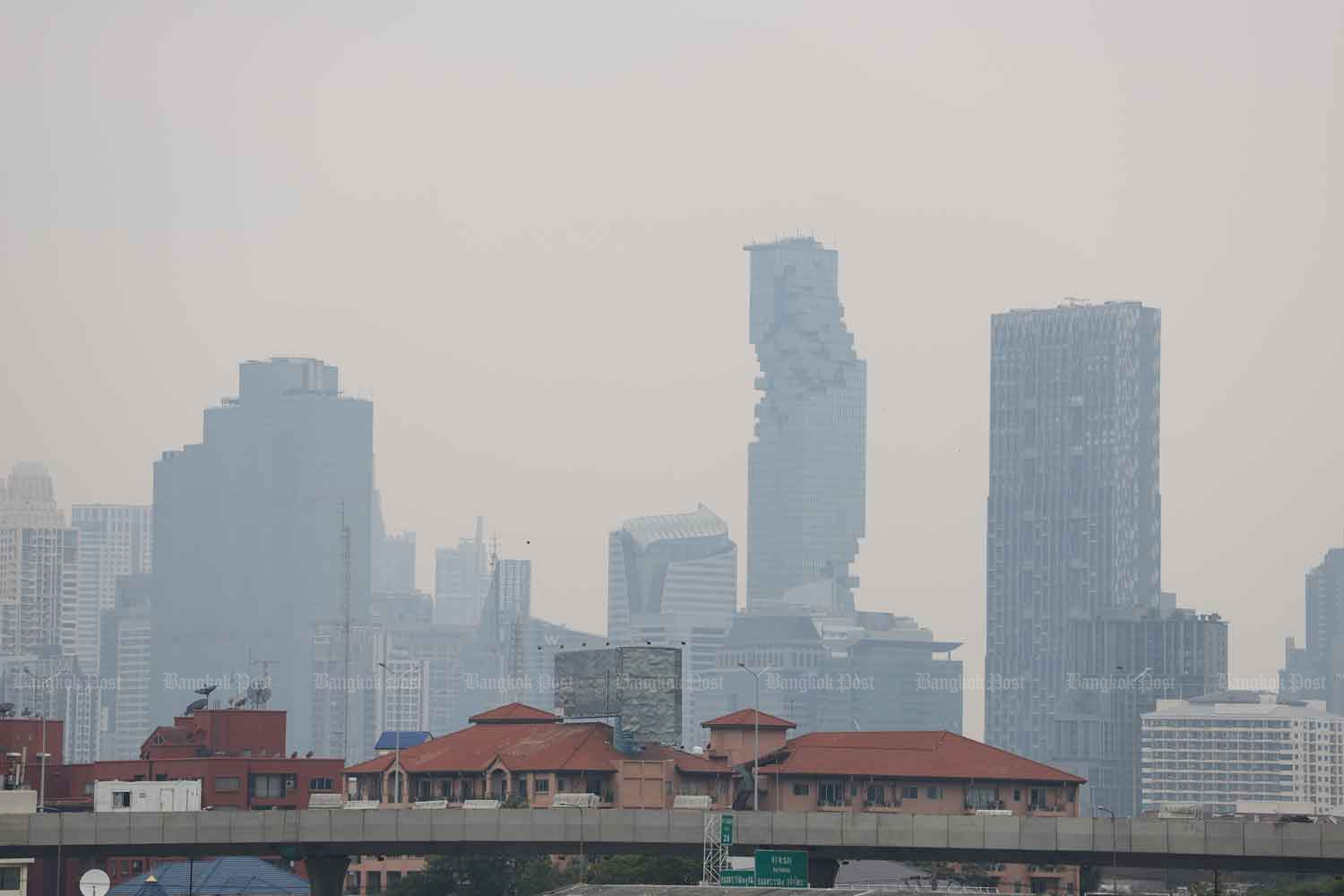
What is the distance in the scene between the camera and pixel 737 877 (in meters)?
134

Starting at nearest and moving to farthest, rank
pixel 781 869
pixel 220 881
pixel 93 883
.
Answer: pixel 781 869, pixel 93 883, pixel 220 881

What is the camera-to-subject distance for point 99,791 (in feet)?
646

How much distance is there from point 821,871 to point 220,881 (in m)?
45.5

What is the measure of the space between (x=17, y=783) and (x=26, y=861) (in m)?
45.4

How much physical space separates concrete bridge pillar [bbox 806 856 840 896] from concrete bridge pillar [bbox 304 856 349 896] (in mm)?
26762

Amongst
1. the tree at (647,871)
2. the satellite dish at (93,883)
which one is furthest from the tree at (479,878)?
the satellite dish at (93,883)

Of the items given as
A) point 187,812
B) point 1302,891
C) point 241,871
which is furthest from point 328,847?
point 1302,891

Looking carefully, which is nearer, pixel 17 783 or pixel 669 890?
pixel 669 890

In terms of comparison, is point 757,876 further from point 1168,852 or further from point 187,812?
point 187,812

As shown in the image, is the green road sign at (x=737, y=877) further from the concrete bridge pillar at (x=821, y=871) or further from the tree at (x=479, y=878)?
the tree at (x=479, y=878)

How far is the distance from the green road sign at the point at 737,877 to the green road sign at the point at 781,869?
1.25 metres

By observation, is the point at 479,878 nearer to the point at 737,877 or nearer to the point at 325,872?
the point at 325,872

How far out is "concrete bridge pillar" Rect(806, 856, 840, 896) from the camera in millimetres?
151875

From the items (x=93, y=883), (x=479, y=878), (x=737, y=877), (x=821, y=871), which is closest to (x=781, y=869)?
(x=737, y=877)
